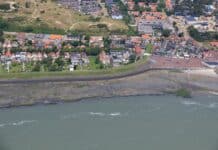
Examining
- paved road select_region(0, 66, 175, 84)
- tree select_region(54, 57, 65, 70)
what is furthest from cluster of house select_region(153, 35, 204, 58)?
tree select_region(54, 57, 65, 70)

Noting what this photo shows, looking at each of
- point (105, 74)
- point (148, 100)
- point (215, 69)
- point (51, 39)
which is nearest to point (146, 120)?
point (148, 100)

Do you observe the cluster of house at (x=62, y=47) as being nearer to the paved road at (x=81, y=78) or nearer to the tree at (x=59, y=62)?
the tree at (x=59, y=62)

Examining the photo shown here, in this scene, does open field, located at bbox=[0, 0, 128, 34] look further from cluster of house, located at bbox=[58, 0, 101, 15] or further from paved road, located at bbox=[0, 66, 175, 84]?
paved road, located at bbox=[0, 66, 175, 84]

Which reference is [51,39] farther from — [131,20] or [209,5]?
[209,5]

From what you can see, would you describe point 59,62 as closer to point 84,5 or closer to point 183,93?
point 183,93

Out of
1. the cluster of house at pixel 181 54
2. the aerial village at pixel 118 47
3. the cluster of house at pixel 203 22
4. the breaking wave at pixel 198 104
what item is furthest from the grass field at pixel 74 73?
the cluster of house at pixel 203 22

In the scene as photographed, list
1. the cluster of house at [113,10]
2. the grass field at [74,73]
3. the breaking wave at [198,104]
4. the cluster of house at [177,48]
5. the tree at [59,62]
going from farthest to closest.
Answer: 1. the cluster of house at [113,10]
2. the cluster of house at [177,48]
3. the tree at [59,62]
4. the grass field at [74,73]
5. the breaking wave at [198,104]
